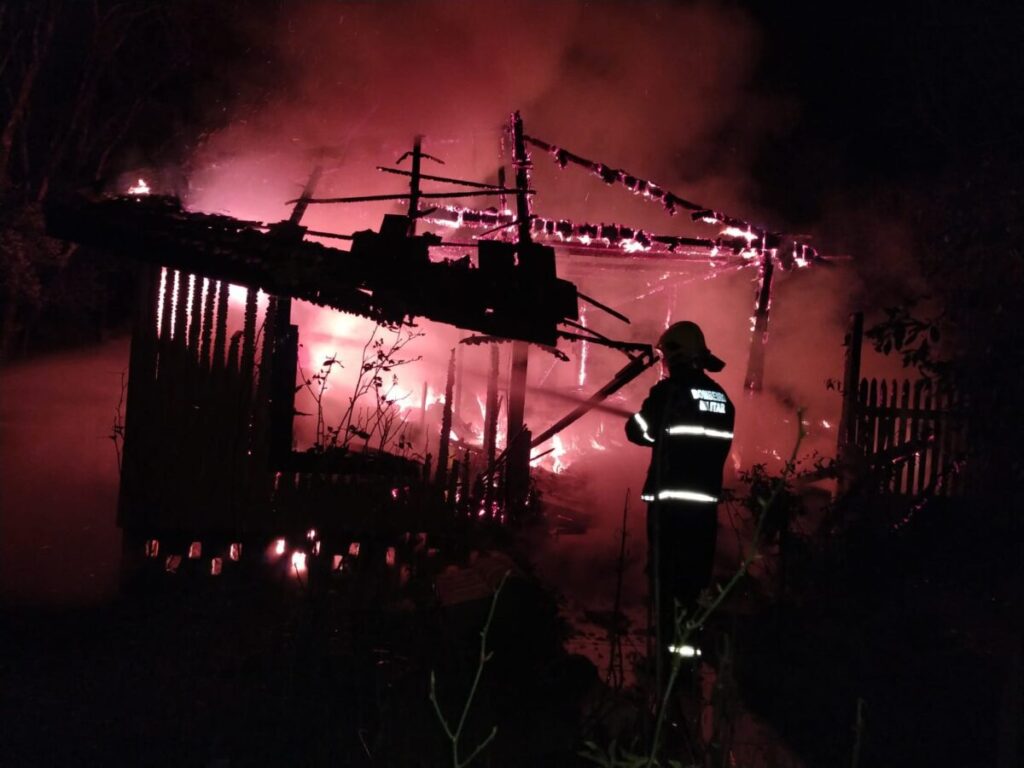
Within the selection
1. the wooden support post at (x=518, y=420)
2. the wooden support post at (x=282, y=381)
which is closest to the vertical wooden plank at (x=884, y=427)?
the wooden support post at (x=518, y=420)

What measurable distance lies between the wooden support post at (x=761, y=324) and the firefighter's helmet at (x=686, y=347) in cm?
682

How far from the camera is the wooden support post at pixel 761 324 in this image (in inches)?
430

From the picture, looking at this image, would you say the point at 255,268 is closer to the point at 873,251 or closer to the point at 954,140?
the point at 954,140

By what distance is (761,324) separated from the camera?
11.0 meters

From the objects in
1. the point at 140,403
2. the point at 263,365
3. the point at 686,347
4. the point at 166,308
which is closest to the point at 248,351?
the point at 263,365

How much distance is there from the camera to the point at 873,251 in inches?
529

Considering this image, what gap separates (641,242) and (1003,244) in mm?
5874

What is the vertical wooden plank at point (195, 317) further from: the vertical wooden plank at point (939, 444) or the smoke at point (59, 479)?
the vertical wooden plank at point (939, 444)

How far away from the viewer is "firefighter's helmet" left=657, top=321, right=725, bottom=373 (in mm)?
4555

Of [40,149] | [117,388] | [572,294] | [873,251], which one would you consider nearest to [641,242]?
[572,294]

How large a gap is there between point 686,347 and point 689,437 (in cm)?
54

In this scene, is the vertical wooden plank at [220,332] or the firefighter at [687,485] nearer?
the firefighter at [687,485]

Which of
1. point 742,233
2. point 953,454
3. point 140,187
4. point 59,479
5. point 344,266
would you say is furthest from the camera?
point 742,233

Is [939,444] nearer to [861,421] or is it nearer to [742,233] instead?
[861,421]
